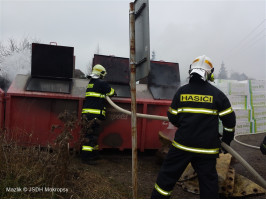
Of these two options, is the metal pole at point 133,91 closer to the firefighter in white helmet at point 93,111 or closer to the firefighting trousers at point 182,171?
the firefighting trousers at point 182,171

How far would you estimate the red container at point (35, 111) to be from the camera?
4.27 meters

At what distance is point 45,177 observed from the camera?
2.79m

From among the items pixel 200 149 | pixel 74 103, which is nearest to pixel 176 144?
pixel 200 149

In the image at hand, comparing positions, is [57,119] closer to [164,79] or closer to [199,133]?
[164,79]

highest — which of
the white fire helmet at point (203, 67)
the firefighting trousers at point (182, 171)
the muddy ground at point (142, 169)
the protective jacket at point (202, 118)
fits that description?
the white fire helmet at point (203, 67)

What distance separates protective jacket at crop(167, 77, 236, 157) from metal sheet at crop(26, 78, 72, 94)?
2702 mm

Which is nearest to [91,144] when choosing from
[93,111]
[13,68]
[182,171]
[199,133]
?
[93,111]

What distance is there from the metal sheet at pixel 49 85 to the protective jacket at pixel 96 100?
0.50 m

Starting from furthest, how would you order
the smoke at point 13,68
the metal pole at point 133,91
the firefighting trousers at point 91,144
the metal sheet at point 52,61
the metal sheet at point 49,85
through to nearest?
the smoke at point 13,68, the metal sheet at point 52,61, the metal sheet at point 49,85, the firefighting trousers at point 91,144, the metal pole at point 133,91

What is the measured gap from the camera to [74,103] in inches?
179

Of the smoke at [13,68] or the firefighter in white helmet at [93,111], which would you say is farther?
the smoke at [13,68]

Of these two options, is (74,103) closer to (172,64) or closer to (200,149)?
(172,64)

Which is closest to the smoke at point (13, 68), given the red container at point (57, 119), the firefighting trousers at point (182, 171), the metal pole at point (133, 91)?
the red container at point (57, 119)

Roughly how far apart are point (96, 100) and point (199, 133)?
7.61 feet
